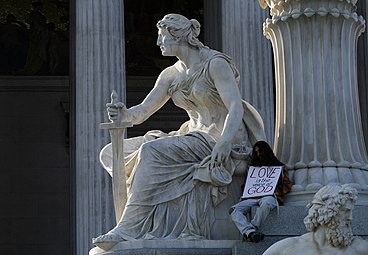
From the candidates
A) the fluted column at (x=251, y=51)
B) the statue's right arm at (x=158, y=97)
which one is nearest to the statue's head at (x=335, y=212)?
the statue's right arm at (x=158, y=97)

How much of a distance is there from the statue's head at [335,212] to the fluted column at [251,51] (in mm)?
22807

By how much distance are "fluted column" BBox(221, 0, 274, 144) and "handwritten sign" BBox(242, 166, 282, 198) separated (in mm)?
20312

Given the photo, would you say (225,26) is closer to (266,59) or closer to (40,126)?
(266,59)

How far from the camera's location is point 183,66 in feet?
54.9

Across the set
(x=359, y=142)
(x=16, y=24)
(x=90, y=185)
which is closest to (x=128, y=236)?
(x=359, y=142)

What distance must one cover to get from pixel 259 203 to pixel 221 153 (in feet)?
2.91

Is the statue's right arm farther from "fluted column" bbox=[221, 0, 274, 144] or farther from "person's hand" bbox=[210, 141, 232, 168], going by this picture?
"fluted column" bbox=[221, 0, 274, 144]

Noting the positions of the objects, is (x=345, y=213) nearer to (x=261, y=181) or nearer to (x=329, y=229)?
(x=329, y=229)

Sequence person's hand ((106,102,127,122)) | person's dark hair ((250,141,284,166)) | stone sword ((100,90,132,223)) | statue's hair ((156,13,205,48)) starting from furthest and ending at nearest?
statue's hair ((156,13,205,48)), person's hand ((106,102,127,122)), stone sword ((100,90,132,223)), person's dark hair ((250,141,284,166))

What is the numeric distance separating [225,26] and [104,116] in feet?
12.5

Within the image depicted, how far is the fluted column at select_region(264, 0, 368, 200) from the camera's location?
15.5 metres

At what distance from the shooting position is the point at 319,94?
15.8 meters

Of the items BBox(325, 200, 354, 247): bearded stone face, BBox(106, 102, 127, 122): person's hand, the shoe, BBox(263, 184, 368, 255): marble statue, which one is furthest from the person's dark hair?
BBox(325, 200, 354, 247): bearded stone face

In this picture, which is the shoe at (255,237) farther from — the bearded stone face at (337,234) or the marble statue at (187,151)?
the bearded stone face at (337,234)
